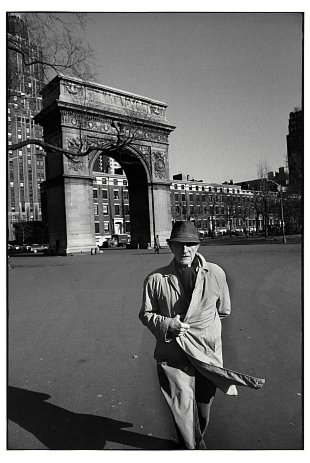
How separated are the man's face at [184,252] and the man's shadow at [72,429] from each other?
129 centimetres

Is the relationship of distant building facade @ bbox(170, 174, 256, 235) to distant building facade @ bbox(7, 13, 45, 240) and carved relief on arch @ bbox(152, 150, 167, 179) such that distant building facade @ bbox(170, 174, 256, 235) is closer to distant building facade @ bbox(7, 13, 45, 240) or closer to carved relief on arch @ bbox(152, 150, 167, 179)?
distant building facade @ bbox(7, 13, 45, 240)

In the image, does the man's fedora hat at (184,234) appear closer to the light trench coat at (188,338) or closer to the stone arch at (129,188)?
the light trench coat at (188,338)

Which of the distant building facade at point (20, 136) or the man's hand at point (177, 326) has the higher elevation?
the distant building facade at point (20, 136)

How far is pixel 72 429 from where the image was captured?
278 cm

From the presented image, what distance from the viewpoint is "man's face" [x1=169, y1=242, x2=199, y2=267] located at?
94.0 inches

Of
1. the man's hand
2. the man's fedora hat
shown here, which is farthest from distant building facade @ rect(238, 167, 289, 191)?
the man's hand

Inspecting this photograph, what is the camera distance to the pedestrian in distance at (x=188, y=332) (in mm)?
2260

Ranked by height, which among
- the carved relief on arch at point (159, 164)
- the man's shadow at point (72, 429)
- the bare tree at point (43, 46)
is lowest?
the man's shadow at point (72, 429)

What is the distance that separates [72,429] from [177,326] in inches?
52.7

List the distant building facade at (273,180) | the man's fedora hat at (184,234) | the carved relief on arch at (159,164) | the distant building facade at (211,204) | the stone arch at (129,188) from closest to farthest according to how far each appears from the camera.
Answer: the man's fedora hat at (184,234)
the distant building facade at (273,180)
the distant building facade at (211,204)
the stone arch at (129,188)
the carved relief on arch at (159,164)

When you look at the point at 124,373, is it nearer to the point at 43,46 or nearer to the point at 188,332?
the point at 188,332

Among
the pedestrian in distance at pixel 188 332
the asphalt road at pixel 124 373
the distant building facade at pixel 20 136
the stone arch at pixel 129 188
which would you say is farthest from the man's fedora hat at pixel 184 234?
the stone arch at pixel 129 188

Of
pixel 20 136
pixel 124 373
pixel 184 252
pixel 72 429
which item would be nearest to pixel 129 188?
pixel 20 136
